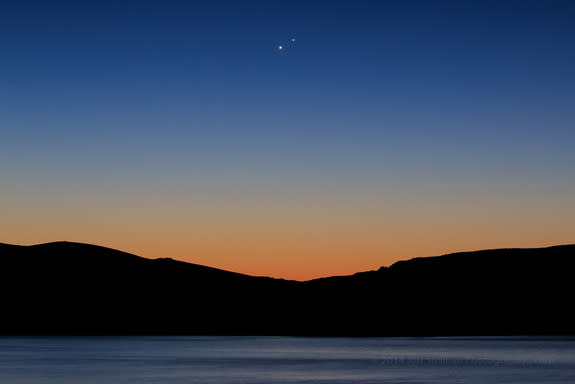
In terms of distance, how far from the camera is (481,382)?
229ft

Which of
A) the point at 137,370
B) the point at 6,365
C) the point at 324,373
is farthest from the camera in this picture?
the point at 6,365

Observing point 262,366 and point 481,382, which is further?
point 262,366

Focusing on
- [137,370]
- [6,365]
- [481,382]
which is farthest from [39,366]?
[481,382]

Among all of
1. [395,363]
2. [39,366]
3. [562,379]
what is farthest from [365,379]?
[39,366]

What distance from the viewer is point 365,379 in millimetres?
72875

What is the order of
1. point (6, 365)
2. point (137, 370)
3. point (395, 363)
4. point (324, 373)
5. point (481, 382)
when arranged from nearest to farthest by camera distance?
point (481, 382)
point (324, 373)
point (137, 370)
point (6, 365)
point (395, 363)

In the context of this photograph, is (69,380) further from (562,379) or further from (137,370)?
(562,379)

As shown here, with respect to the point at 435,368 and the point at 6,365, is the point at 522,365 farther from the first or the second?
the point at 6,365

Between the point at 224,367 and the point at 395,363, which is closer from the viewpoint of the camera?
the point at 224,367

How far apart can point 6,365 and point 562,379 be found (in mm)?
54258

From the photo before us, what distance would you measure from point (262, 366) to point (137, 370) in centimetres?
1391

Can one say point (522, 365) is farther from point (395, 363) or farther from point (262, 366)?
point (262, 366)

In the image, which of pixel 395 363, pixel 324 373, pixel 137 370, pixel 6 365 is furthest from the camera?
pixel 395 363

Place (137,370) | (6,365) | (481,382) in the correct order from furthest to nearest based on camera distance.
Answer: (6,365) < (137,370) < (481,382)
